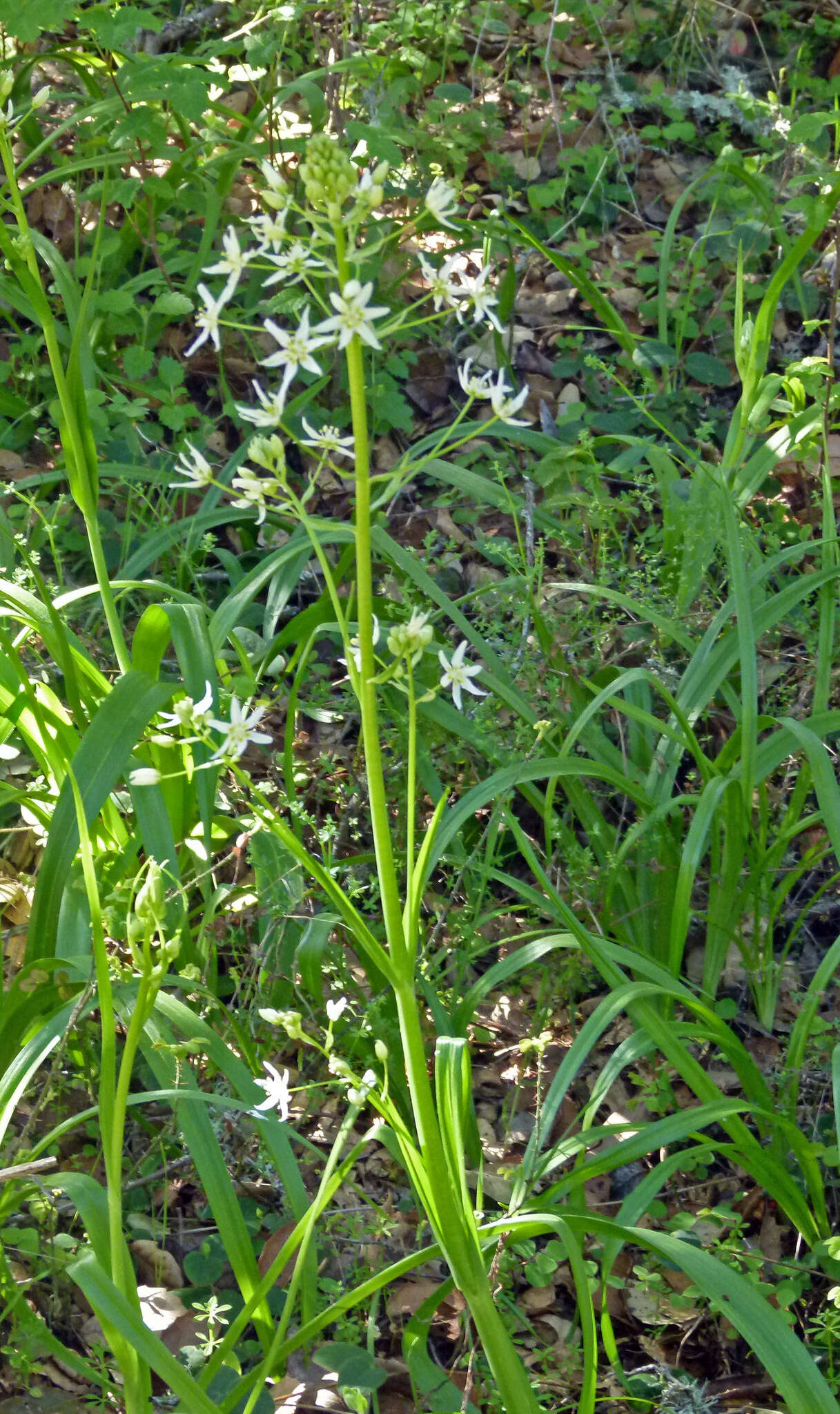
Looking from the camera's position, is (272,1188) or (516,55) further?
(516,55)

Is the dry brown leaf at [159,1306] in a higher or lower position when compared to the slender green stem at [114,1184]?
lower

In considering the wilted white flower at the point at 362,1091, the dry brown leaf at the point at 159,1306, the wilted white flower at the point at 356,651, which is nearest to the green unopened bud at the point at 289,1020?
the wilted white flower at the point at 362,1091

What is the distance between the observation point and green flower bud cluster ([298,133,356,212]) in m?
1.02

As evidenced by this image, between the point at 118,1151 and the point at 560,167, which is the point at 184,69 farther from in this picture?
the point at 118,1151

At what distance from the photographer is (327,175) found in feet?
3.37

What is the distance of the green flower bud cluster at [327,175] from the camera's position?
3.36 ft

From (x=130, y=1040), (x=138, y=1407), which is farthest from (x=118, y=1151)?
(x=138, y=1407)

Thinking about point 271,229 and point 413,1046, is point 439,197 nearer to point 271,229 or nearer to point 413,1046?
point 271,229

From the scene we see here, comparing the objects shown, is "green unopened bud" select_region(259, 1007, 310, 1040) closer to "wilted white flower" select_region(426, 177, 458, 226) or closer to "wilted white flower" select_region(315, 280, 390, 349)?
"wilted white flower" select_region(315, 280, 390, 349)

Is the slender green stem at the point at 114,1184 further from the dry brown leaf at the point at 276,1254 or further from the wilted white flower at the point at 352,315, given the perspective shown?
the wilted white flower at the point at 352,315

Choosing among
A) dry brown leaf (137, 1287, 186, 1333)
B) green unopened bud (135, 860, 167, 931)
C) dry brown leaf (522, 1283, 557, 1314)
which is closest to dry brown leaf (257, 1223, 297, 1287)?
dry brown leaf (137, 1287, 186, 1333)

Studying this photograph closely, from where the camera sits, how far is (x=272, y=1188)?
1831 mm

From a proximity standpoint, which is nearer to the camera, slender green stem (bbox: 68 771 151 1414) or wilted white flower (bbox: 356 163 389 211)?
wilted white flower (bbox: 356 163 389 211)

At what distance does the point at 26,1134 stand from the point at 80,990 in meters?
0.21
